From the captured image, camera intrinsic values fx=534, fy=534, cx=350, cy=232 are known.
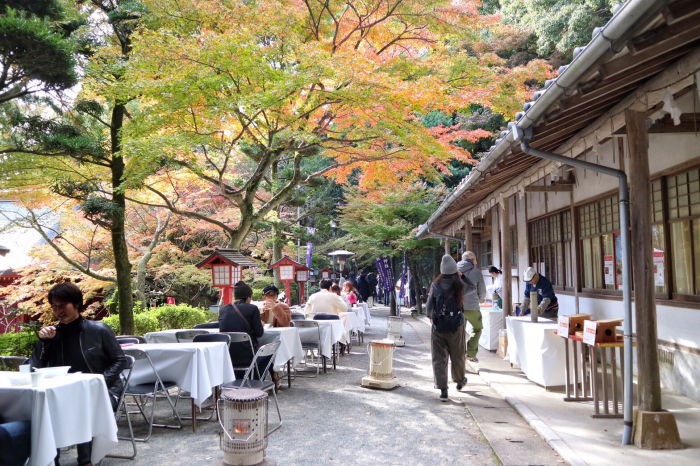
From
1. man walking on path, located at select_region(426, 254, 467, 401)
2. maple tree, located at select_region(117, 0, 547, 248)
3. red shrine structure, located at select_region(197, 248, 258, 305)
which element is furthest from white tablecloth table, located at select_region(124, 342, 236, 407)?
red shrine structure, located at select_region(197, 248, 258, 305)

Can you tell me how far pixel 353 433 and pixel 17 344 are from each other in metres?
5.99

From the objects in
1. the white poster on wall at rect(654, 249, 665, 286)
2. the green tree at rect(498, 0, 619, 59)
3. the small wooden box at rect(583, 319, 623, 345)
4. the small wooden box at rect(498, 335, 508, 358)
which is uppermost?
the green tree at rect(498, 0, 619, 59)

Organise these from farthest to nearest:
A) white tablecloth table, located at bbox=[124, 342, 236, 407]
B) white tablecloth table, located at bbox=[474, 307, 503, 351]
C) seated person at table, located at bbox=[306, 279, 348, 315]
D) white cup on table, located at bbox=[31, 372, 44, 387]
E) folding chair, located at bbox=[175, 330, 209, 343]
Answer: white tablecloth table, located at bbox=[474, 307, 503, 351] < seated person at table, located at bbox=[306, 279, 348, 315] < folding chair, located at bbox=[175, 330, 209, 343] < white tablecloth table, located at bbox=[124, 342, 236, 407] < white cup on table, located at bbox=[31, 372, 44, 387]

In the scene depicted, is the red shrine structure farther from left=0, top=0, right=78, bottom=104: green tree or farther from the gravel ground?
left=0, top=0, right=78, bottom=104: green tree

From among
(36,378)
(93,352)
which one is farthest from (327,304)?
(36,378)

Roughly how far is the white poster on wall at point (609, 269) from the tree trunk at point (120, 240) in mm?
8298

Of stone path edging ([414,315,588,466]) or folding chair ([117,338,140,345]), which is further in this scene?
folding chair ([117,338,140,345])

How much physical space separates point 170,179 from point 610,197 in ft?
31.4

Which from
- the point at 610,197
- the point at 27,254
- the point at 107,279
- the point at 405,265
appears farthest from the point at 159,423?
the point at 405,265

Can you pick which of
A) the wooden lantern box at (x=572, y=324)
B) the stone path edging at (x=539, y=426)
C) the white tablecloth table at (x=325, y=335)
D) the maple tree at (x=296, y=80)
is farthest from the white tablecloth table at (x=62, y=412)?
the maple tree at (x=296, y=80)

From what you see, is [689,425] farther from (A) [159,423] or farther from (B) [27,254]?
(B) [27,254]

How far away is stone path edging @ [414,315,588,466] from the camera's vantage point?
14.2 ft

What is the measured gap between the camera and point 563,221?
10.3 meters

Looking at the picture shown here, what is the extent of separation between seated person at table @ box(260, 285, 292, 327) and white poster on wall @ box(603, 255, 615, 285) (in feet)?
16.3
